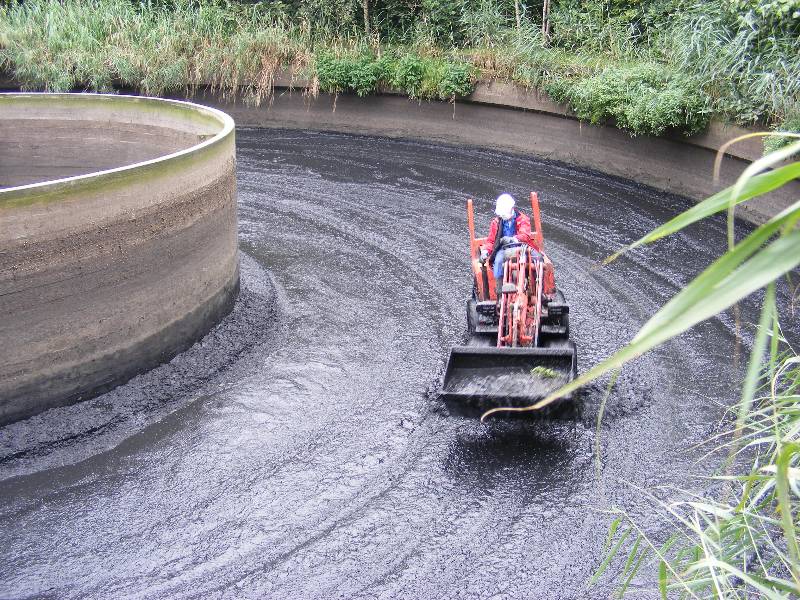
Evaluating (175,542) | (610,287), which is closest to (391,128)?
(610,287)

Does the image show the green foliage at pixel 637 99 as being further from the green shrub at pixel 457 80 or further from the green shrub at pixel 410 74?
the green shrub at pixel 410 74

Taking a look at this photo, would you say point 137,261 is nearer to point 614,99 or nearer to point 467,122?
point 614,99

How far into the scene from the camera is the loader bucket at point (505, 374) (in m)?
5.73

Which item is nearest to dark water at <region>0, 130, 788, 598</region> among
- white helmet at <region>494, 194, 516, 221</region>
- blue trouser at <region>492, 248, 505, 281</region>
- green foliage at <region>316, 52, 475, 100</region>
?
blue trouser at <region>492, 248, 505, 281</region>

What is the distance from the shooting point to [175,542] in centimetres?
536

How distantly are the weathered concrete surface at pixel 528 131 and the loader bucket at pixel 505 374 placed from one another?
5.38 meters

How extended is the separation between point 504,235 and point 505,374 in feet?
5.44

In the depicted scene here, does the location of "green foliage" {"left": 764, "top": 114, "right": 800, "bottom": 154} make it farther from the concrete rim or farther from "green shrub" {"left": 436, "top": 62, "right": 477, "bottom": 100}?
the concrete rim

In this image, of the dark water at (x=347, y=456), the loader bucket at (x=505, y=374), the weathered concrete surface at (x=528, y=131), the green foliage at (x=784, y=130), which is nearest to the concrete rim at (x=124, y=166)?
the dark water at (x=347, y=456)

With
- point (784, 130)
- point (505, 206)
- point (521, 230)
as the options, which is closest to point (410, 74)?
point (784, 130)

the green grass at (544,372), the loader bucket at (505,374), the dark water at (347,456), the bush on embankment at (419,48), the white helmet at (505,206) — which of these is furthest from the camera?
the bush on embankment at (419,48)

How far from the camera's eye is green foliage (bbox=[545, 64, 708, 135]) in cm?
1147

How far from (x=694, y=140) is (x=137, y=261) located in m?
8.33

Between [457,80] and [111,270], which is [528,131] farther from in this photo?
[111,270]
